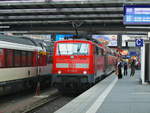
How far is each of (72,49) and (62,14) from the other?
65.8ft

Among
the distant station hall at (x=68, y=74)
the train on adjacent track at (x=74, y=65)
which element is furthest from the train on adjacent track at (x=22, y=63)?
the train on adjacent track at (x=74, y=65)

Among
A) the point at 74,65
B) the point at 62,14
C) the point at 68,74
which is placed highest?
the point at 62,14

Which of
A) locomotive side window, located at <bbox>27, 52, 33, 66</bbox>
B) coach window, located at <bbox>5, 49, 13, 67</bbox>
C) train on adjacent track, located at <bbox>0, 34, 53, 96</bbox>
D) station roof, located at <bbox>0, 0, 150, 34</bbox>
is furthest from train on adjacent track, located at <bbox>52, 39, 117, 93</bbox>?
station roof, located at <bbox>0, 0, 150, 34</bbox>

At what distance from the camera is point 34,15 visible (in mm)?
40875

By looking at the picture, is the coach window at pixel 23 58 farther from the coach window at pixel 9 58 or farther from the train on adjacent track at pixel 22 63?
the coach window at pixel 9 58

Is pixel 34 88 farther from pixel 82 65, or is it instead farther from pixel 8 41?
pixel 8 41

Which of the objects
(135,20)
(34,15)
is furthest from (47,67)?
(34,15)

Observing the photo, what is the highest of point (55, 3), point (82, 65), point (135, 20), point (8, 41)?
point (55, 3)

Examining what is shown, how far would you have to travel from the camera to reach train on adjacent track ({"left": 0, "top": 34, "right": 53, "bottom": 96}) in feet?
52.7

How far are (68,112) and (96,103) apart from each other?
2.11m

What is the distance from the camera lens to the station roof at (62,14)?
109ft

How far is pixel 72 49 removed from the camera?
19.9m

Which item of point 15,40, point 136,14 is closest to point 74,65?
point 15,40

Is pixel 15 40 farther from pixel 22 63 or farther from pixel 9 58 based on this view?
pixel 9 58
